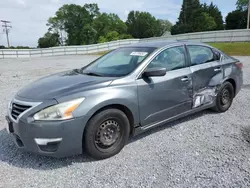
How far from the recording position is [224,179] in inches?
95.7

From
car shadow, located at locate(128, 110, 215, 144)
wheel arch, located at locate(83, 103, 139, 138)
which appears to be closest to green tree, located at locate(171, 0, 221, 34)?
car shadow, located at locate(128, 110, 215, 144)

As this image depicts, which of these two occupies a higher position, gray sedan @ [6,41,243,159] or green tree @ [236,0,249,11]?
green tree @ [236,0,249,11]

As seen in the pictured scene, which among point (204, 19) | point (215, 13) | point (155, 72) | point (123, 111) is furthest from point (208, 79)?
point (215, 13)

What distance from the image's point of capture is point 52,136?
8.41ft

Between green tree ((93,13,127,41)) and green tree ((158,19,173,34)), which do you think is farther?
green tree ((158,19,173,34))

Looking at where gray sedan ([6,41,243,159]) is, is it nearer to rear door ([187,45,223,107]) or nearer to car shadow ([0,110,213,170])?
rear door ([187,45,223,107])

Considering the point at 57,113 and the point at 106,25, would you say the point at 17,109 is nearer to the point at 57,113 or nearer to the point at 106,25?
the point at 57,113

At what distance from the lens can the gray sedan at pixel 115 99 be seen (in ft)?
8.52

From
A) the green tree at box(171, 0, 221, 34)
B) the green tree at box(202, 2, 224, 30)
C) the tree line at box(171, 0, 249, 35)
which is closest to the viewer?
the tree line at box(171, 0, 249, 35)

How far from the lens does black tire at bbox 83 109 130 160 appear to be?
2748 millimetres

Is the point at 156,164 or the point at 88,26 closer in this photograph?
the point at 156,164

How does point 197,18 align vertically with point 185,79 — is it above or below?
above

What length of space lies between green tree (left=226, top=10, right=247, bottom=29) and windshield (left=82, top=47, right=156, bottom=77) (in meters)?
54.9

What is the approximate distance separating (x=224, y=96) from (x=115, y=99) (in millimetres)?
2695
